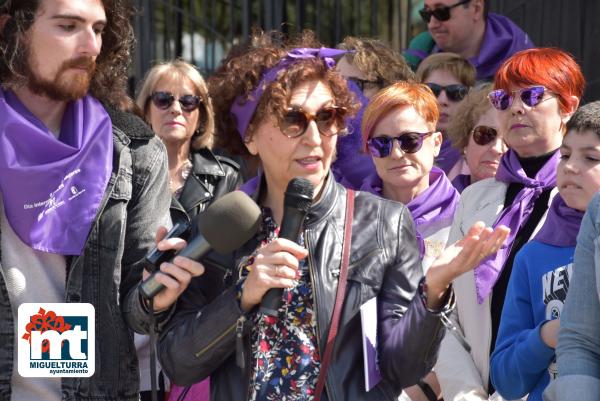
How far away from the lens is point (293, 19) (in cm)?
812

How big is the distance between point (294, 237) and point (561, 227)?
3.61 ft

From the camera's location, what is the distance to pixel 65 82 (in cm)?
352

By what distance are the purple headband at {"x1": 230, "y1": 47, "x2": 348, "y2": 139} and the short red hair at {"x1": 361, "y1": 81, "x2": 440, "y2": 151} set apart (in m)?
1.06

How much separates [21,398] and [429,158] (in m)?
1.96

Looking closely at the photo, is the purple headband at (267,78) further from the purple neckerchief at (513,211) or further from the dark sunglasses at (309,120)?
the purple neckerchief at (513,211)

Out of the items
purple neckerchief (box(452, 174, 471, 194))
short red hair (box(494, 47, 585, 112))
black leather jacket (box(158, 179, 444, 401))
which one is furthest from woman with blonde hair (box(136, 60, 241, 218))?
black leather jacket (box(158, 179, 444, 401))

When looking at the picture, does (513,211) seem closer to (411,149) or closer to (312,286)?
(411,149)

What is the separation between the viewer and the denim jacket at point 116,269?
11.3ft

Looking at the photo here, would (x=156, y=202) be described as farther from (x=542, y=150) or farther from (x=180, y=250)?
(x=542, y=150)

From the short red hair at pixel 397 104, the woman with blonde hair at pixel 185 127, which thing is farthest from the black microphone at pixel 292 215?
the woman with blonde hair at pixel 185 127

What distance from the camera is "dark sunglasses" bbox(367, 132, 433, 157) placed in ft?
14.7

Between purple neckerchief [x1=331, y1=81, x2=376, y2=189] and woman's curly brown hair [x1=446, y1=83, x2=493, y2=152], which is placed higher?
woman's curly brown hair [x1=446, y1=83, x2=493, y2=152]

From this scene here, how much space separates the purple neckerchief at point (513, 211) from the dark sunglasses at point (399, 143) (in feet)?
1.42

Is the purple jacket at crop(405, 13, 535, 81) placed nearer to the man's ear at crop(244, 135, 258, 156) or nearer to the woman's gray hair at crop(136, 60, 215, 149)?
the woman's gray hair at crop(136, 60, 215, 149)
